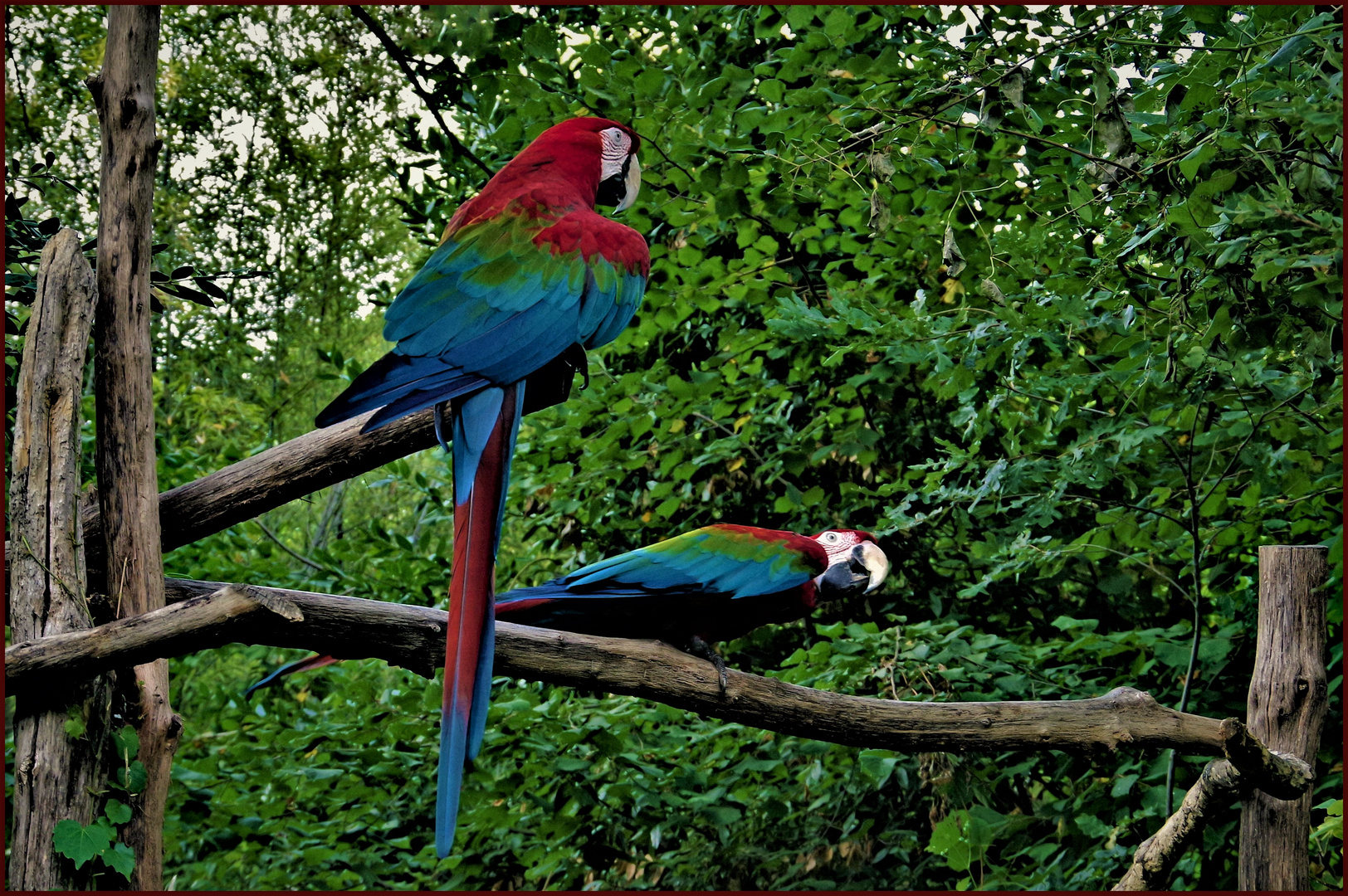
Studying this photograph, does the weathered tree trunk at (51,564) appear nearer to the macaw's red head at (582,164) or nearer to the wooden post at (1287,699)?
the macaw's red head at (582,164)

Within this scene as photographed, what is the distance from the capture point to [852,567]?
5.91 feet

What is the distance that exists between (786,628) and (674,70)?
173cm

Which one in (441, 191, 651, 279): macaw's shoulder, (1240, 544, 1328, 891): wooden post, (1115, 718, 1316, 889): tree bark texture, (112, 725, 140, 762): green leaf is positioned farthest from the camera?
(1240, 544, 1328, 891): wooden post

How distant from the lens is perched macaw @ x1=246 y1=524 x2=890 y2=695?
5.24 ft

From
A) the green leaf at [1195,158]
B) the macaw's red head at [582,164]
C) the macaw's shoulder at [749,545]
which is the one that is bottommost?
the macaw's shoulder at [749,545]

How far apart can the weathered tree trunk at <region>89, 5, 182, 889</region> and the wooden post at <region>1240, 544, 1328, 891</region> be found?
1815 millimetres

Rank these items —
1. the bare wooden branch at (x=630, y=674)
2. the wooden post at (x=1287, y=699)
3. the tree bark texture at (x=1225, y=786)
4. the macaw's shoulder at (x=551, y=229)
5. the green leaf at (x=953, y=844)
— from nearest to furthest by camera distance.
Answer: the bare wooden branch at (x=630, y=674) < the macaw's shoulder at (x=551, y=229) < the tree bark texture at (x=1225, y=786) < the wooden post at (x=1287, y=699) < the green leaf at (x=953, y=844)

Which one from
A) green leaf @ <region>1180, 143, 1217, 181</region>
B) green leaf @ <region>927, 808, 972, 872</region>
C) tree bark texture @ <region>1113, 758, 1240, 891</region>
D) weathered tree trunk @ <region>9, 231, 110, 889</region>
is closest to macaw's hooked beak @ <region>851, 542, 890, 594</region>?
green leaf @ <region>927, 808, 972, 872</region>

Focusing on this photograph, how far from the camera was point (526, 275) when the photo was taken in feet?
4.60

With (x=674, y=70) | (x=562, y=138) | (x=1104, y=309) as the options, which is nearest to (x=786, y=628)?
(x=1104, y=309)

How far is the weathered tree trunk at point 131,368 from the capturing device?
4.37 ft

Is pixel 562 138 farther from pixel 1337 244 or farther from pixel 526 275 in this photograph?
pixel 1337 244

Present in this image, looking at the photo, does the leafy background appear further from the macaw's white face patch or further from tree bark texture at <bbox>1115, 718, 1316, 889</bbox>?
the macaw's white face patch

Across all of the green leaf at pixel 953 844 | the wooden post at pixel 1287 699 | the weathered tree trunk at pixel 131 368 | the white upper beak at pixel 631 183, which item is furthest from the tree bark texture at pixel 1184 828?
the weathered tree trunk at pixel 131 368
